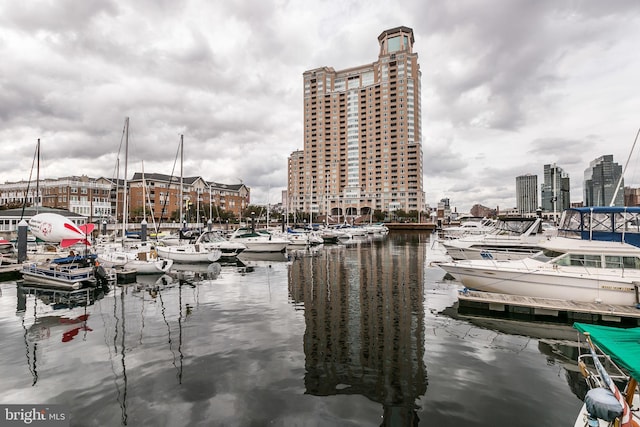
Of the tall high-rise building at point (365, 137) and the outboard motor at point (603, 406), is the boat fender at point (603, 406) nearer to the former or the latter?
the outboard motor at point (603, 406)

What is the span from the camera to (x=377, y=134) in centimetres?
15300

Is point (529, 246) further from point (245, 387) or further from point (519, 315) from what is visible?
point (245, 387)

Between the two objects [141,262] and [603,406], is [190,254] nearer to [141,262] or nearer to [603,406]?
[141,262]

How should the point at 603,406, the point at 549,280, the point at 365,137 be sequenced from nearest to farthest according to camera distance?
the point at 603,406
the point at 549,280
the point at 365,137

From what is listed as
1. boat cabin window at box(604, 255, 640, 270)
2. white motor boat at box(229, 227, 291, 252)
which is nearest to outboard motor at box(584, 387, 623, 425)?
boat cabin window at box(604, 255, 640, 270)

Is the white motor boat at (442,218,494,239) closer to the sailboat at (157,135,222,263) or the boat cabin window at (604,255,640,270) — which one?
the boat cabin window at (604,255,640,270)

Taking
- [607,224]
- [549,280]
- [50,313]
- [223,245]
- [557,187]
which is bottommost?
[50,313]

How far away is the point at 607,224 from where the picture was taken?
1836 centimetres

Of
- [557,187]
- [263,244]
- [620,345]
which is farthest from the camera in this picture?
[557,187]

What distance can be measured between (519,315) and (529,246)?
673 inches

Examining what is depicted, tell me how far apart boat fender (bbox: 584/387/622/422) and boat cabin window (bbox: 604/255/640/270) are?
13.5 meters

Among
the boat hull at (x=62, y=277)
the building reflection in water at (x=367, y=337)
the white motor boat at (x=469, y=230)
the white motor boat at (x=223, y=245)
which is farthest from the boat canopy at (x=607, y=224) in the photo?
the white motor boat at (x=223, y=245)

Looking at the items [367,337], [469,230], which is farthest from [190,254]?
[469,230]

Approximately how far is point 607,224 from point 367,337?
16.4 metres
